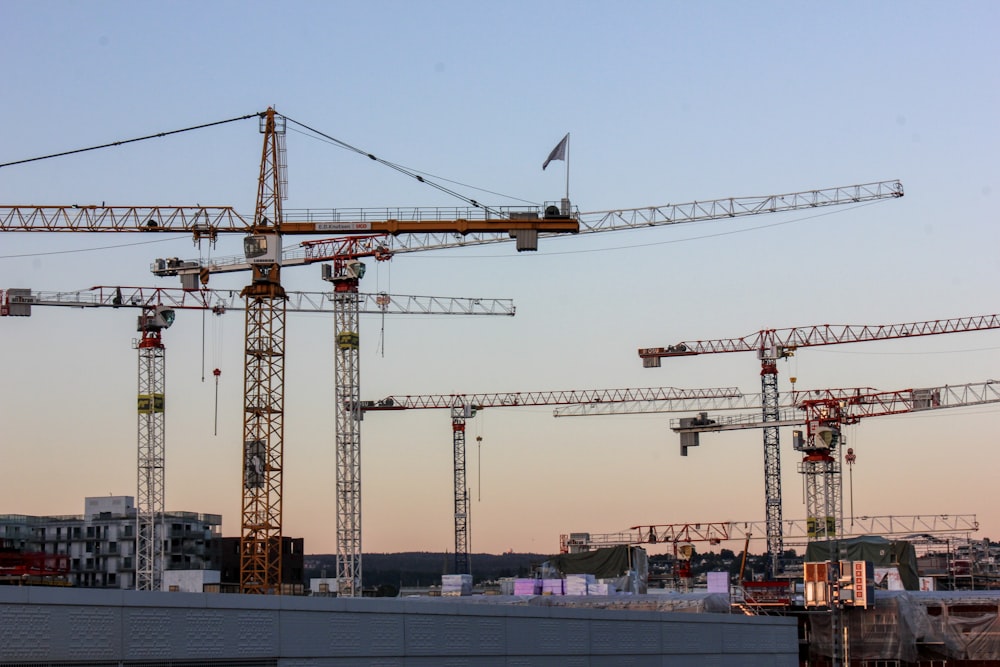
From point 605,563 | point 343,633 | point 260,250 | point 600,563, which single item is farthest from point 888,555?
point 343,633

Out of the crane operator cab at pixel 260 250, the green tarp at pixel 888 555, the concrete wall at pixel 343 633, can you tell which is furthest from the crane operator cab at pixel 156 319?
the concrete wall at pixel 343 633

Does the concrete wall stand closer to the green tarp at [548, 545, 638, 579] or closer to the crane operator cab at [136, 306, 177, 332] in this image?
the green tarp at [548, 545, 638, 579]

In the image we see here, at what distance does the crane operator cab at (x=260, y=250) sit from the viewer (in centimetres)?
10050

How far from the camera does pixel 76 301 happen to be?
162 meters

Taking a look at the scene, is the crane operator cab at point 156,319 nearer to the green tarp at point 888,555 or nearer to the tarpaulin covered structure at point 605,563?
the tarpaulin covered structure at point 605,563

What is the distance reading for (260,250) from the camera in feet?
331

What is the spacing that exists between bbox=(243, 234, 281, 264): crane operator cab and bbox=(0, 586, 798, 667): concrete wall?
53.4 m

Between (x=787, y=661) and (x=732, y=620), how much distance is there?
4.75 m

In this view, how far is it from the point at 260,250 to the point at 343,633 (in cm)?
6370

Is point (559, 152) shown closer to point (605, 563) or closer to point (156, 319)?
A: point (605, 563)

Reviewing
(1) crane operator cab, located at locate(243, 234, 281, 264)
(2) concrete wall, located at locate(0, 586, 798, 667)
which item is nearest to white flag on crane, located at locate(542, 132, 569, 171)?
(1) crane operator cab, located at locate(243, 234, 281, 264)

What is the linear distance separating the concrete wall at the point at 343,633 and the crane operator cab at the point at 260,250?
53.4 m

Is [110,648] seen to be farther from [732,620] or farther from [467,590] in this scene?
[467,590]

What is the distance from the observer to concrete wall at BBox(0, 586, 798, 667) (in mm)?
32812
